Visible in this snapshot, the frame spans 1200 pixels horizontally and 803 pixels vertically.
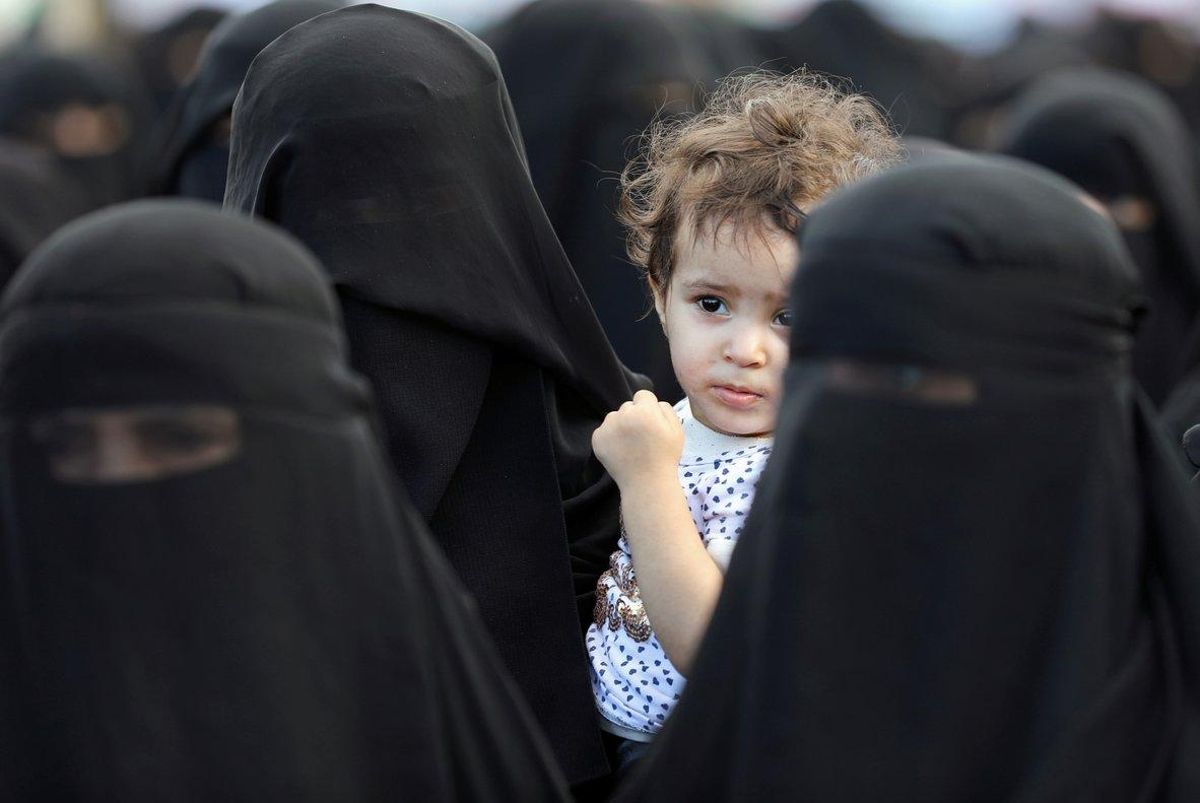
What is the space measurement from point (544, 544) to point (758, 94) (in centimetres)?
85

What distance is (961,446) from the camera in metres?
1.62

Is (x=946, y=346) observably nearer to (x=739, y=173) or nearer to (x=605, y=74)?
(x=739, y=173)

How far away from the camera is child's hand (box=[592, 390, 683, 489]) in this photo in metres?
2.15

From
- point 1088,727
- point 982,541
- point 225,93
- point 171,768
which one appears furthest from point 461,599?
point 225,93

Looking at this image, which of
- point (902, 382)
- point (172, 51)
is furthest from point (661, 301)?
point (172, 51)

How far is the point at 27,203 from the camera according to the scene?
18.4 feet

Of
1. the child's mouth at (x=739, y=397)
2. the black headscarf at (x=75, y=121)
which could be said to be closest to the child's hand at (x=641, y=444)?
the child's mouth at (x=739, y=397)

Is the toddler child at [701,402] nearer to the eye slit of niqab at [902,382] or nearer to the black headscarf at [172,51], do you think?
the eye slit of niqab at [902,382]

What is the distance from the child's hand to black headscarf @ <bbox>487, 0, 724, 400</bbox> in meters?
1.71

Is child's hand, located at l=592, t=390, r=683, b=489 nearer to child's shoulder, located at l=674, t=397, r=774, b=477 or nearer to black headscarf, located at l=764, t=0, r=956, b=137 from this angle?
child's shoulder, located at l=674, t=397, r=774, b=477

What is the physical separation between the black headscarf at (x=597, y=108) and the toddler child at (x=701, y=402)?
4.87 ft

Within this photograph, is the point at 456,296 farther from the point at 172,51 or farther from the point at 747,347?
the point at 172,51

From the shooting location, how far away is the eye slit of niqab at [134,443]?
1.55 m

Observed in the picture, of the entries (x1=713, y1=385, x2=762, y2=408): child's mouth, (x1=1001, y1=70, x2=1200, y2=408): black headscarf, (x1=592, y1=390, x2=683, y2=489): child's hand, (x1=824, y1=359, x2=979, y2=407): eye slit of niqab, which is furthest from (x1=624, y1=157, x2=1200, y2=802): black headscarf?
(x1=1001, y1=70, x2=1200, y2=408): black headscarf
